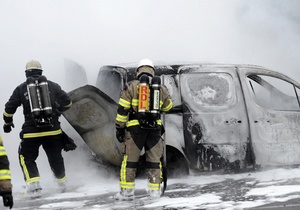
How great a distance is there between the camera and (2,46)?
10242 millimetres

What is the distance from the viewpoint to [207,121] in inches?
306

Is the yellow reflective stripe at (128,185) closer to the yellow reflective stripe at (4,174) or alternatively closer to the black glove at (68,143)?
the black glove at (68,143)

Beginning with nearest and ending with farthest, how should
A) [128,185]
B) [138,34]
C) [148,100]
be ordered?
[148,100] < [128,185] < [138,34]

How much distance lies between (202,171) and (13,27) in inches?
195

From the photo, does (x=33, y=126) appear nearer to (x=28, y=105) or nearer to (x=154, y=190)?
(x=28, y=105)

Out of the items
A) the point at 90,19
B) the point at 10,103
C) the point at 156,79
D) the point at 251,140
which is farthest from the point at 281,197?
the point at 90,19

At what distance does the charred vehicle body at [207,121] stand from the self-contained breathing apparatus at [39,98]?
0.60m

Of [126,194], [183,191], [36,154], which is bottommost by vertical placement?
[183,191]

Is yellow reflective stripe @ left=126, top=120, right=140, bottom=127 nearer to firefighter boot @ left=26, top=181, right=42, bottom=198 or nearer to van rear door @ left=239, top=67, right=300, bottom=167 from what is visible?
firefighter boot @ left=26, top=181, right=42, bottom=198

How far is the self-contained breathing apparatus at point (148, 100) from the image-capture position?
21.6ft

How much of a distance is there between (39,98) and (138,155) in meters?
1.37

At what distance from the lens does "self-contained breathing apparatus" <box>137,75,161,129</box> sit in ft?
21.6

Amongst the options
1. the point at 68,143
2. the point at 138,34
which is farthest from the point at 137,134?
the point at 138,34

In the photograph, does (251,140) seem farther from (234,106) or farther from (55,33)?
(55,33)
